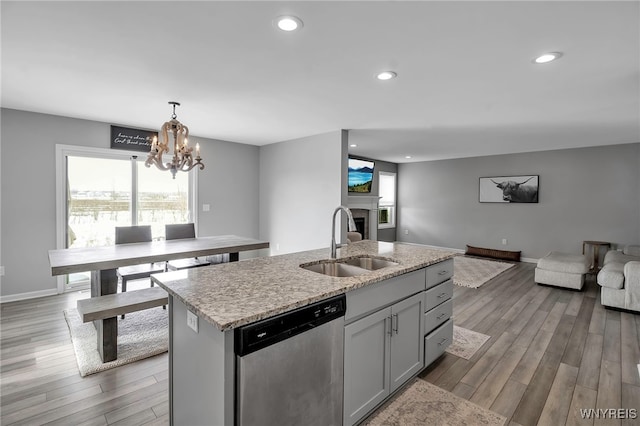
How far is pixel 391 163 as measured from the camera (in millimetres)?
8617

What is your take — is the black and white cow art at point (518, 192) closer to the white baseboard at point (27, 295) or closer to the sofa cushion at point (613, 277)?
the sofa cushion at point (613, 277)

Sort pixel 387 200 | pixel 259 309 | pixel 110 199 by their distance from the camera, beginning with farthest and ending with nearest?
pixel 387 200
pixel 110 199
pixel 259 309

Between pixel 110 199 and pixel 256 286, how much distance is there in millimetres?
4118

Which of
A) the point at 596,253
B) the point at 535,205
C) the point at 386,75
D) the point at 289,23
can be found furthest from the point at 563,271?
the point at 289,23

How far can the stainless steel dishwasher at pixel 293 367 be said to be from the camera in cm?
118

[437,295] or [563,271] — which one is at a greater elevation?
[437,295]

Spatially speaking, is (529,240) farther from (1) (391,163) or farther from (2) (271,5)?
(2) (271,5)

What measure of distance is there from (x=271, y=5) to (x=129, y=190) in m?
4.13

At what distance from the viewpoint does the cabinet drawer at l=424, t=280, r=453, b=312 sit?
2.27 metres

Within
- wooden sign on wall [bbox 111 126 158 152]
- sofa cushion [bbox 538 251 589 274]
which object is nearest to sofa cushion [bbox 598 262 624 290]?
sofa cushion [bbox 538 251 589 274]

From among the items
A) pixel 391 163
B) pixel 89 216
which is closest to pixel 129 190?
pixel 89 216

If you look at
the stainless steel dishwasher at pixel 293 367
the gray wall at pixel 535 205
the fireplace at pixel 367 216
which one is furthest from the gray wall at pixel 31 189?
the gray wall at pixel 535 205

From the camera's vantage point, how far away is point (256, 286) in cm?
157

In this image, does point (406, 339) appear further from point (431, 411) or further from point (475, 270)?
point (475, 270)
